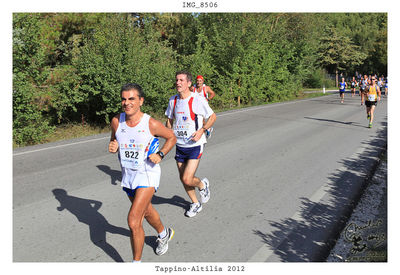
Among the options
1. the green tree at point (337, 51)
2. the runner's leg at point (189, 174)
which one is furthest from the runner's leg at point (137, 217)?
the green tree at point (337, 51)

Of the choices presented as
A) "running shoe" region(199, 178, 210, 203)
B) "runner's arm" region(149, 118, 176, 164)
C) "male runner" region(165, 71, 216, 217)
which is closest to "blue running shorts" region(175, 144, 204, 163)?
"male runner" region(165, 71, 216, 217)

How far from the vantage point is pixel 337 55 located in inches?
2079

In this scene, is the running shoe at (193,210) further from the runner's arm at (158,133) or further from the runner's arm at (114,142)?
the runner's arm at (114,142)

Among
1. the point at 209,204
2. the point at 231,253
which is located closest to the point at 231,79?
the point at 209,204

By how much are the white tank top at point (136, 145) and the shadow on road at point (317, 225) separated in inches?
70.0

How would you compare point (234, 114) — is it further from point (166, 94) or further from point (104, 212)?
point (104, 212)

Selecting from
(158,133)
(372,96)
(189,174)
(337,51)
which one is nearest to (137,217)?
(158,133)

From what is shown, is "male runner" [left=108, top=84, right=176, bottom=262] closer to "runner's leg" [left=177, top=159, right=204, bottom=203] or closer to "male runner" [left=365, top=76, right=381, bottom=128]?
"runner's leg" [left=177, top=159, right=204, bottom=203]

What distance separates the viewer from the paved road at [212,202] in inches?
154

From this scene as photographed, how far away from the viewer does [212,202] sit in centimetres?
538

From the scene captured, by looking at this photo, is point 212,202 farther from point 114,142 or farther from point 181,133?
point 114,142

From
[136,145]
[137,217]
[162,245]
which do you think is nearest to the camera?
[137,217]

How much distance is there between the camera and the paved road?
3906mm

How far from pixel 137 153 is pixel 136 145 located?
9cm
